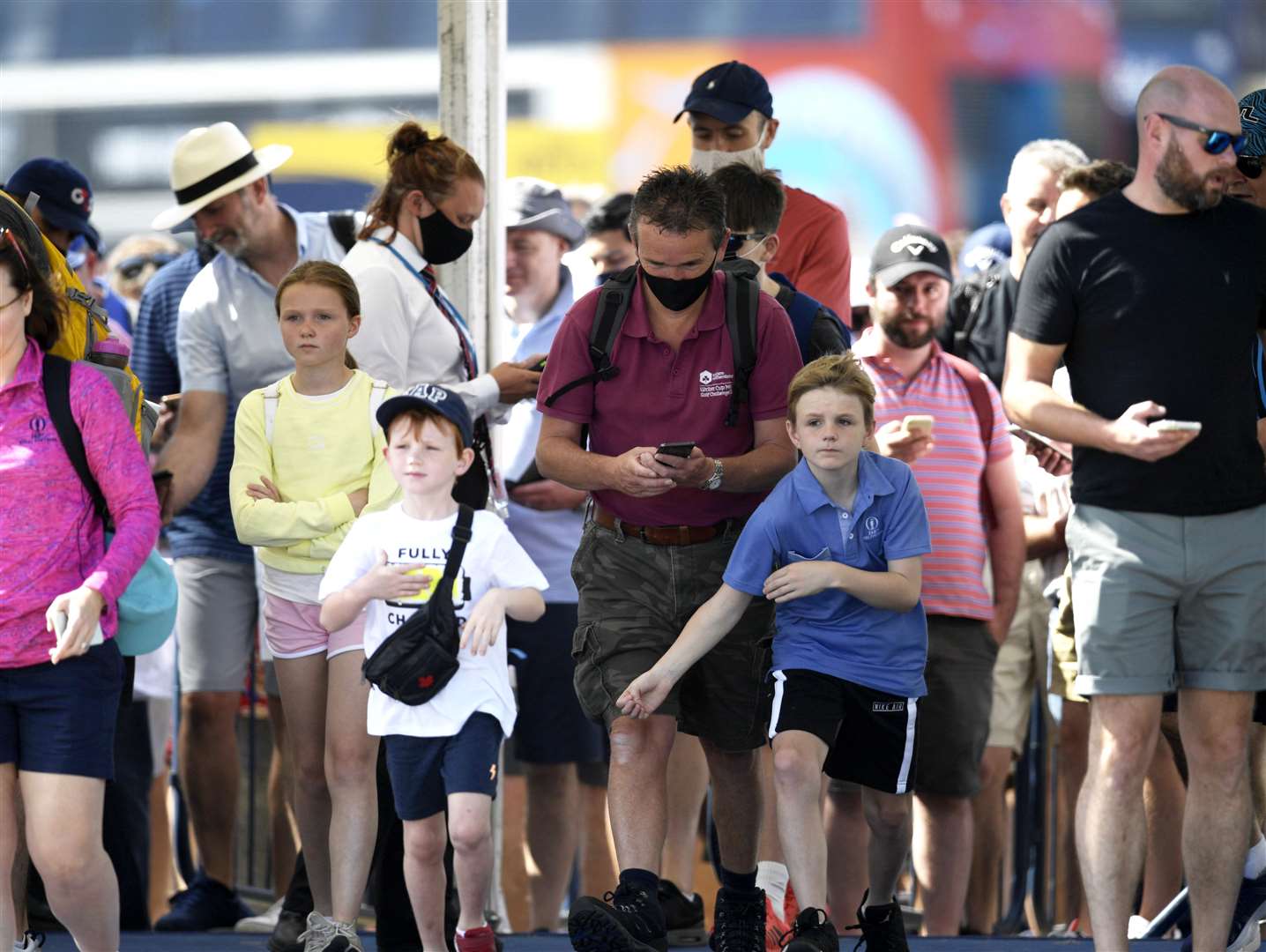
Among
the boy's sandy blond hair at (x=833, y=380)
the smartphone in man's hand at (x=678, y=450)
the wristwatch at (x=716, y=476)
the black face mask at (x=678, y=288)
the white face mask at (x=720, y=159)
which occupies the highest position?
the white face mask at (x=720, y=159)

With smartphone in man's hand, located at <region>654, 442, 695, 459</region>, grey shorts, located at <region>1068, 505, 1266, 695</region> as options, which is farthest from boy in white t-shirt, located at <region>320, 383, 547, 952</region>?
grey shorts, located at <region>1068, 505, 1266, 695</region>

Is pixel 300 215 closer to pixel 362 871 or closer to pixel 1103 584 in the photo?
pixel 362 871

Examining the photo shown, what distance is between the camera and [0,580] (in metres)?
4.38

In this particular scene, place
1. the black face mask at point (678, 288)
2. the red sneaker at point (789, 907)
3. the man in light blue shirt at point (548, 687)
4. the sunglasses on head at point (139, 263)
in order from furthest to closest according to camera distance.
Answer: the sunglasses on head at point (139, 263) → the man in light blue shirt at point (548, 687) → the red sneaker at point (789, 907) → the black face mask at point (678, 288)

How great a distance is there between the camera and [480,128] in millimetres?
6336

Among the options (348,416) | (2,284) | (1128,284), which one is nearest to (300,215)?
(348,416)

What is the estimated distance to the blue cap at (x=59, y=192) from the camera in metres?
6.37

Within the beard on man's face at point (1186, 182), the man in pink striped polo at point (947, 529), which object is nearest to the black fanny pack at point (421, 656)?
the man in pink striped polo at point (947, 529)

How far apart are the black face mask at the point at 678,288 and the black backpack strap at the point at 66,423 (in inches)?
56.1

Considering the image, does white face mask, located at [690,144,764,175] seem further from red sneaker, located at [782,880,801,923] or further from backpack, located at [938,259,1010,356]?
red sneaker, located at [782,880,801,923]

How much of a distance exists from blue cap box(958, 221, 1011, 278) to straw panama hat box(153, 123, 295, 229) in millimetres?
2972

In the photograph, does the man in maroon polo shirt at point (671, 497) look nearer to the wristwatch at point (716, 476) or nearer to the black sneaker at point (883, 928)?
the wristwatch at point (716, 476)

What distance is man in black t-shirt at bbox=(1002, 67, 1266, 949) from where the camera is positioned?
453cm

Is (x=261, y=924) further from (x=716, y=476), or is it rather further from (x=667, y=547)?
(x=716, y=476)
